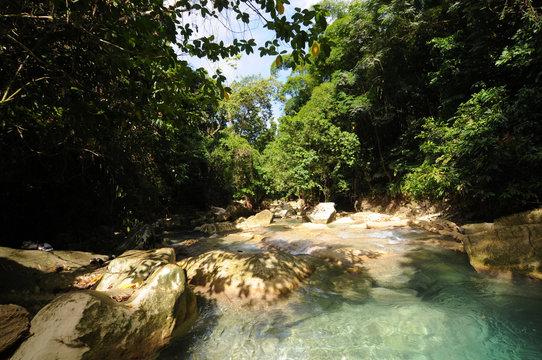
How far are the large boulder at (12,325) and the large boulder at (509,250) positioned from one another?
6.60m

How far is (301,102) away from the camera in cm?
2122

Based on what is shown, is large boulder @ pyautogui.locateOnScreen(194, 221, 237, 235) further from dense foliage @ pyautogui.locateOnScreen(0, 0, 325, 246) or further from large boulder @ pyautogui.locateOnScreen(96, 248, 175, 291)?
large boulder @ pyautogui.locateOnScreen(96, 248, 175, 291)

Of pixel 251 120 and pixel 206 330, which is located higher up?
pixel 251 120

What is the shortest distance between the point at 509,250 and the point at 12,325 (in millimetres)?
6928

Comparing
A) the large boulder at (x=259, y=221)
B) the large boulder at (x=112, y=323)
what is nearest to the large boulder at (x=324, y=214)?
the large boulder at (x=259, y=221)

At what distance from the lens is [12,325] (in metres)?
1.85

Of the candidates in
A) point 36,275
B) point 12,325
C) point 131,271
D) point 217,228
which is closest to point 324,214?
point 217,228

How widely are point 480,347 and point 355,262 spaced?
2.68m

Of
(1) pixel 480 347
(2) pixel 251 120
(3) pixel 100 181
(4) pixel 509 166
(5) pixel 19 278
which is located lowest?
(1) pixel 480 347

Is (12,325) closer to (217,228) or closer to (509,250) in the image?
(509,250)

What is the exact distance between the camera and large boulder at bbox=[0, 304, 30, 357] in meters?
1.76

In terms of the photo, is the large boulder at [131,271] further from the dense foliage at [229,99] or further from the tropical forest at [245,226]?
the dense foliage at [229,99]

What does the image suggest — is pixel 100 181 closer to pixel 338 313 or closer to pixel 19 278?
pixel 19 278

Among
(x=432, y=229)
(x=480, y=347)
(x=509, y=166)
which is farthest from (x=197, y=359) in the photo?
(x=509, y=166)
